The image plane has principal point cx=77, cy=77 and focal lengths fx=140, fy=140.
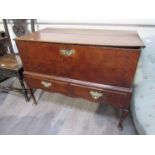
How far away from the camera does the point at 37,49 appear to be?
1.19 meters

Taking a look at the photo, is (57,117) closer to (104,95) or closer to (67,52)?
(104,95)

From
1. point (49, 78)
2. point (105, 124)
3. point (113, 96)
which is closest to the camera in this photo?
point (113, 96)

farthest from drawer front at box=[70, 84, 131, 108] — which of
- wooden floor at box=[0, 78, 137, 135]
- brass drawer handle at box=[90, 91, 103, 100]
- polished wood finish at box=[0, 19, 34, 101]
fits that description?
polished wood finish at box=[0, 19, 34, 101]

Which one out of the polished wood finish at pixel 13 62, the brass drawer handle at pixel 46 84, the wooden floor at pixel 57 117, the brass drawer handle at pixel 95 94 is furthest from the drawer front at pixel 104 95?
the polished wood finish at pixel 13 62

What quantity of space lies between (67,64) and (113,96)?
465 mm

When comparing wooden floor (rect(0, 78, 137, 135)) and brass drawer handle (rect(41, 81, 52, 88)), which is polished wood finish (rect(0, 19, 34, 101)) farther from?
brass drawer handle (rect(41, 81, 52, 88))

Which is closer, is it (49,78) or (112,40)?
(112,40)

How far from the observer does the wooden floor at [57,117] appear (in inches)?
56.9

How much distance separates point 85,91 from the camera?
1241mm

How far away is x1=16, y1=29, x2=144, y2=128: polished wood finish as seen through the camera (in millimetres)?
985

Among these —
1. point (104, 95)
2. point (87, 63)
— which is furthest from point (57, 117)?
point (87, 63)

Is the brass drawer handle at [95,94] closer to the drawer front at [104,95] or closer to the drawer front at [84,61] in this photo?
the drawer front at [104,95]
